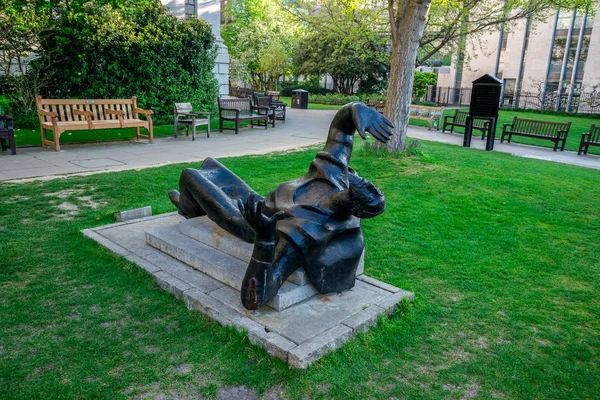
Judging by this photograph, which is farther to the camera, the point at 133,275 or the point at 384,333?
the point at 133,275

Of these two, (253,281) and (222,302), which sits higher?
(253,281)

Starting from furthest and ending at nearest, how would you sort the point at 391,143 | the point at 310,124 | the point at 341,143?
the point at 310,124, the point at 391,143, the point at 341,143

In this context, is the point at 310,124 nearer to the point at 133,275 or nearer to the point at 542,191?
the point at 542,191

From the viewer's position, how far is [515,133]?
14.6 metres

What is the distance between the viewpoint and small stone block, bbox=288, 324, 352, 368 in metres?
2.67

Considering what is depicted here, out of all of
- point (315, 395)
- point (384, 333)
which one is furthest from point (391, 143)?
point (315, 395)

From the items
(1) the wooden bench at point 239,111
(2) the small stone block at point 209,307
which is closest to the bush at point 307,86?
(1) the wooden bench at point 239,111

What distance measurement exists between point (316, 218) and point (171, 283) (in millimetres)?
1326

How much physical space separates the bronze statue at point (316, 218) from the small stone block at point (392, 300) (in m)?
0.29

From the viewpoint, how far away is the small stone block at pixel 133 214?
5.38 metres

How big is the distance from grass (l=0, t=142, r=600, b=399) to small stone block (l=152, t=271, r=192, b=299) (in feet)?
0.20

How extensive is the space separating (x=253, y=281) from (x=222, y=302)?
1.60 feet

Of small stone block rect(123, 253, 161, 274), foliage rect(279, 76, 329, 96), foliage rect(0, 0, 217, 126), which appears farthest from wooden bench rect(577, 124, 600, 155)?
foliage rect(279, 76, 329, 96)

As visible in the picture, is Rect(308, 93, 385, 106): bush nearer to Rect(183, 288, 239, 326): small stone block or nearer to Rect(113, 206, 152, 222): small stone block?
Rect(113, 206, 152, 222): small stone block
